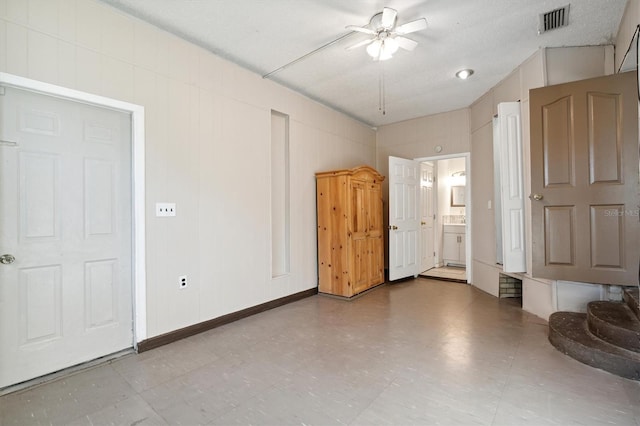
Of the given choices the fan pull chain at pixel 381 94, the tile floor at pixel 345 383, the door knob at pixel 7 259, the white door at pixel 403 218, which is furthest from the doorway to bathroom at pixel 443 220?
the door knob at pixel 7 259

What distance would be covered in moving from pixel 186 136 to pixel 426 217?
4.81 metres

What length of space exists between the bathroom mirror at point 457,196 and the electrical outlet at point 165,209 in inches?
247

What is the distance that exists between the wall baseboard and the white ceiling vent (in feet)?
13.1

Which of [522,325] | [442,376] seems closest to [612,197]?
[522,325]

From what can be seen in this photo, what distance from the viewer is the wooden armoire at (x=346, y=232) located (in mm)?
4227

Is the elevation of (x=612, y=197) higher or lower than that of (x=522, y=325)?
higher

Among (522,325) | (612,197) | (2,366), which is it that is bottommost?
(522,325)

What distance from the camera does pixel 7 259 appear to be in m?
2.04

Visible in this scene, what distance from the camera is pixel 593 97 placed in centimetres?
283

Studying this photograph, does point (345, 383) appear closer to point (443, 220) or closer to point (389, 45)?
point (389, 45)

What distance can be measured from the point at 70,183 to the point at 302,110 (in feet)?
9.52

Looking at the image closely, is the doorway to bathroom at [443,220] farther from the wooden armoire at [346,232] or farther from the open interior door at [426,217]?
the wooden armoire at [346,232]

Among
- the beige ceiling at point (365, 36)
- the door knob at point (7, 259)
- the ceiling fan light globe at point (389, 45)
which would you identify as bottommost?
the door knob at point (7, 259)

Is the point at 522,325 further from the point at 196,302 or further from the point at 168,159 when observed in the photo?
the point at 168,159
